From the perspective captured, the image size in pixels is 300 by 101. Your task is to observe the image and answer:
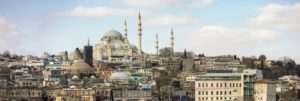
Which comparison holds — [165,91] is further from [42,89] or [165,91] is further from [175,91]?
[42,89]

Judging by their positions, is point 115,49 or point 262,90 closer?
point 262,90

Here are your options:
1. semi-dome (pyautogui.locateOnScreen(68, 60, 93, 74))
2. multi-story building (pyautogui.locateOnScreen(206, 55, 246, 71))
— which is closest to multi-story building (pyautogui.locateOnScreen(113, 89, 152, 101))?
semi-dome (pyautogui.locateOnScreen(68, 60, 93, 74))

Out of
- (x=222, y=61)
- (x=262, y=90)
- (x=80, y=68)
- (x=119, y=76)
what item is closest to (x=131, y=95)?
(x=119, y=76)

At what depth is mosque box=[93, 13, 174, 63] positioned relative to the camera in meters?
53.0

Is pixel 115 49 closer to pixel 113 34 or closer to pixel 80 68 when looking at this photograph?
pixel 113 34

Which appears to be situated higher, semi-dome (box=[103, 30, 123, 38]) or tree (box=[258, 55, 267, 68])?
semi-dome (box=[103, 30, 123, 38])

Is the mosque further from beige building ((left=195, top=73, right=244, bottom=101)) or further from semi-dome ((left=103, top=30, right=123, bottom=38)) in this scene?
beige building ((left=195, top=73, right=244, bottom=101))

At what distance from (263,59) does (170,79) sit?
11681 mm

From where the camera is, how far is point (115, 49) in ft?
177

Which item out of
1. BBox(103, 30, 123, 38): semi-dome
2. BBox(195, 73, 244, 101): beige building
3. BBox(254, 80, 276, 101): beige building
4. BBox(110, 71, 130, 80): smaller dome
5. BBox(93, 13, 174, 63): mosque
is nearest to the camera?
BBox(195, 73, 244, 101): beige building

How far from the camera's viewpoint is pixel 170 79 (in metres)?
42.2

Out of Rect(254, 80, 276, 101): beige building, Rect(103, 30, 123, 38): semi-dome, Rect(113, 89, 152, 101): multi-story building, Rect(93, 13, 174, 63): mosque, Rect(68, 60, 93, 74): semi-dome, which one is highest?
Rect(103, 30, 123, 38): semi-dome

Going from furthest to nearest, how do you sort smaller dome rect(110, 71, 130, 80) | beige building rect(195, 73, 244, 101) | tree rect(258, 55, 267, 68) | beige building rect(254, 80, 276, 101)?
tree rect(258, 55, 267, 68) < smaller dome rect(110, 71, 130, 80) < beige building rect(254, 80, 276, 101) < beige building rect(195, 73, 244, 101)

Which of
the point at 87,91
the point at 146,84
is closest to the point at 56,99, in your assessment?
the point at 87,91
